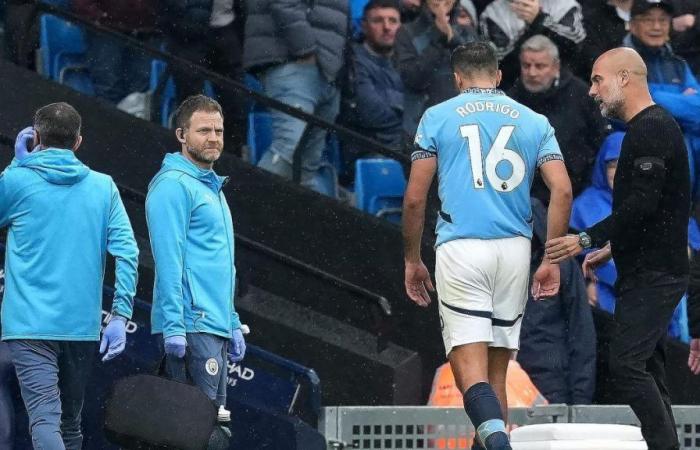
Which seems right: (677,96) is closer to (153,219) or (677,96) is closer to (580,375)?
(580,375)

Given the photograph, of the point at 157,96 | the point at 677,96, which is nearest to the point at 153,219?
the point at 157,96

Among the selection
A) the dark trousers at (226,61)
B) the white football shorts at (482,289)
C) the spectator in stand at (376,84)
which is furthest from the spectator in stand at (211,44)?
the white football shorts at (482,289)

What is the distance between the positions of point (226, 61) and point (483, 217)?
4.83 metres

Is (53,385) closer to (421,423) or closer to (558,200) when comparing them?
(421,423)

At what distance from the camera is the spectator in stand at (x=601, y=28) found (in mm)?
13258

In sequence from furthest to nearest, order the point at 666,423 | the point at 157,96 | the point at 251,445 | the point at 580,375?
the point at 157,96 → the point at 580,375 → the point at 251,445 → the point at 666,423

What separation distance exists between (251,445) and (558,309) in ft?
7.75

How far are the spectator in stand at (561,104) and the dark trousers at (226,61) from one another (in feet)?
6.83

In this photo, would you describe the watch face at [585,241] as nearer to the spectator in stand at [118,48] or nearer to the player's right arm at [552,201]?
the player's right arm at [552,201]

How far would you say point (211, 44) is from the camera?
12.7m

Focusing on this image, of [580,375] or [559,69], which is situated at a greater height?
[559,69]

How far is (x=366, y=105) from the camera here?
41.9ft

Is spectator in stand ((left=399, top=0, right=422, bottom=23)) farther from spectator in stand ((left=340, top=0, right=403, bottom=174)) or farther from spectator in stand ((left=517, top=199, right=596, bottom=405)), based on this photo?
spectator in stand ((left=517, top=199, right=596, bottom=405))

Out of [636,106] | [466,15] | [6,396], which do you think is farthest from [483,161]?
[466,15]
